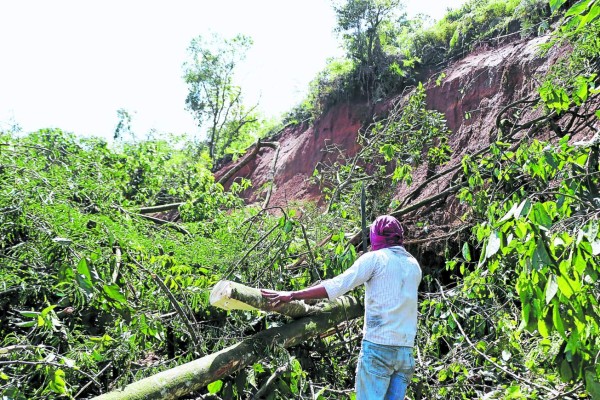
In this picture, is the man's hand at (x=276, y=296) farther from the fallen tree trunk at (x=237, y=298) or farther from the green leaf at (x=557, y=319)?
the green leaf at (x=557, y=319)

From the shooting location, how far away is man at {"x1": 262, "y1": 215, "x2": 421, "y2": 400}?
3.46 metres

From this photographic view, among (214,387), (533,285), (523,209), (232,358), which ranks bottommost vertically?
(214,387)

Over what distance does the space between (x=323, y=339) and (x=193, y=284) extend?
1068 mm

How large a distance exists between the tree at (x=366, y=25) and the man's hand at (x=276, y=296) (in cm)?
801

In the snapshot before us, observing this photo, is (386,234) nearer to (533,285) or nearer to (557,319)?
(533,285)

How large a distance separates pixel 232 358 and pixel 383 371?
2.97ft

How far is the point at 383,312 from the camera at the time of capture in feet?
11.6

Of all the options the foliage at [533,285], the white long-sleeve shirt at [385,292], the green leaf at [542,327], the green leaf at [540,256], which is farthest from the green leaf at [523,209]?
the white long-sleeve shirt at [385,292]

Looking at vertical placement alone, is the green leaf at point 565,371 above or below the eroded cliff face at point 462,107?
below

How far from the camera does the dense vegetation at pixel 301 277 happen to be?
2729 mm

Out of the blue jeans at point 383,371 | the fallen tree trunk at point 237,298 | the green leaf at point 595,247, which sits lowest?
the blue jeans at point 383,371

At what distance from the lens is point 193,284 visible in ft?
15.3

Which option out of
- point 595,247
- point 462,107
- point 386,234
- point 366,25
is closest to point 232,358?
point 386,234

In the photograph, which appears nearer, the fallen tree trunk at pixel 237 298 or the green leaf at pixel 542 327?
the green leaf at pixel 542 327
